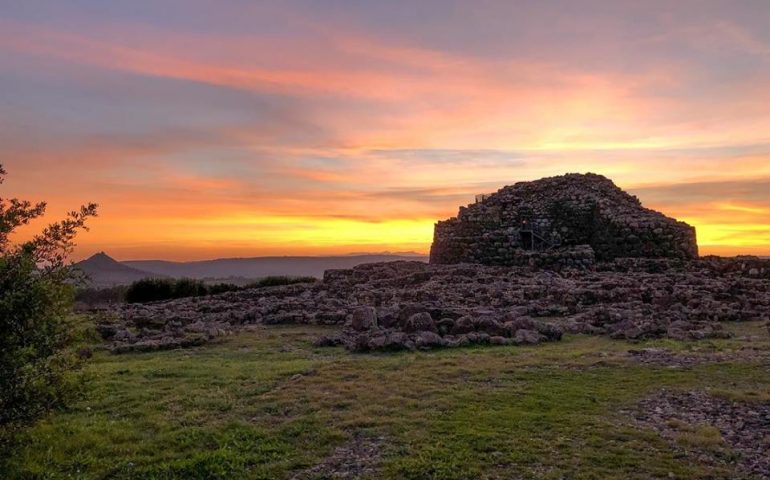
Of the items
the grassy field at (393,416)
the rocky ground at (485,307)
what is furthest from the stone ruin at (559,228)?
the grassy field at (393,416)

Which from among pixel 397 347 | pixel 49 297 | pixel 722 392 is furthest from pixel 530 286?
pixel 49 297

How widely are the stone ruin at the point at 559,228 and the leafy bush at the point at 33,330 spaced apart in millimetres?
26271

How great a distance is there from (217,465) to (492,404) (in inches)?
174

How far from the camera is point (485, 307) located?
65.3ft

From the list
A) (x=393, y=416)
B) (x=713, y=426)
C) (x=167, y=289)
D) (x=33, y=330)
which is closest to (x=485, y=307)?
(x=393, y=416)

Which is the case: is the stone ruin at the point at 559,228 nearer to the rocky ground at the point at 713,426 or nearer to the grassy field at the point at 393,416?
the grassy field at the point at 393,416

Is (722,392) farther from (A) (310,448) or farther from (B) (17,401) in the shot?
(B) (17,401)

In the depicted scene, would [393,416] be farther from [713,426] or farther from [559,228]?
[559,228]

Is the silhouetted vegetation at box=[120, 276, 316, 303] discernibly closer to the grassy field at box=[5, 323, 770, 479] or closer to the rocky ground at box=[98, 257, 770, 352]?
the rocky ground at box=[98, 257, 770, 352]

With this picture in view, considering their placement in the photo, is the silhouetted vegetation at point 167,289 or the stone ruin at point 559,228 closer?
the stone ruin at point 559,228

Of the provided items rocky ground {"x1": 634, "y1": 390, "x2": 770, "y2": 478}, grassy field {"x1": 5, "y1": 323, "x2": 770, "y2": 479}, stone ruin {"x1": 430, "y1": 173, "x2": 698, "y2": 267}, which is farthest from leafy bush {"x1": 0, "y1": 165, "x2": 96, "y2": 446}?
stone ruin {"x1": 430, "y1": 173, "x2": 698, "y2": 267}

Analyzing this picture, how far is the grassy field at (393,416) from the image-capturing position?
7.75m

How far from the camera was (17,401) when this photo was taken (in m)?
7.75

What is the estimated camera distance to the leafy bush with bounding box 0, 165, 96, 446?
25.1ft
